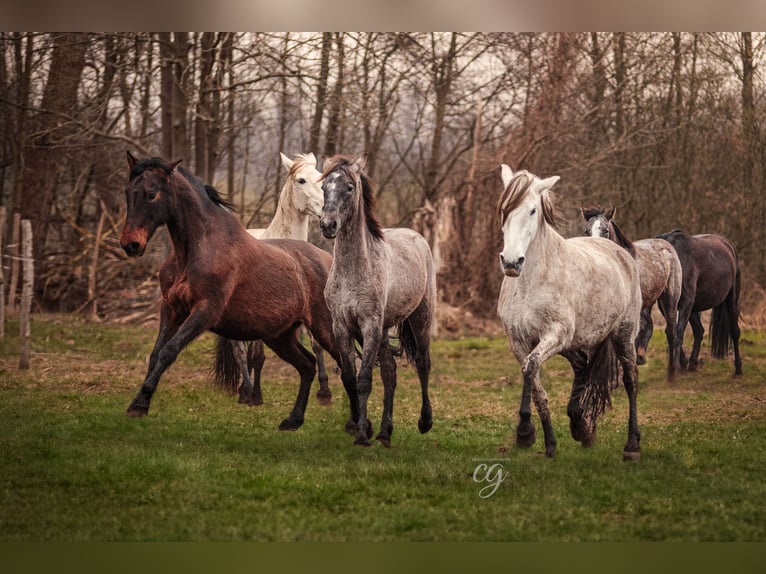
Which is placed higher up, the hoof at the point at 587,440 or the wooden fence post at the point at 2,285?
the wooden fence post at the point at 2,285

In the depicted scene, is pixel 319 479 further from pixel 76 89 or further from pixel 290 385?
pixel 76 89

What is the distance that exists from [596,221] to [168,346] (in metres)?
3.38

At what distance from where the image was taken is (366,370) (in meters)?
5.87

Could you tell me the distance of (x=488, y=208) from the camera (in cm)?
1081

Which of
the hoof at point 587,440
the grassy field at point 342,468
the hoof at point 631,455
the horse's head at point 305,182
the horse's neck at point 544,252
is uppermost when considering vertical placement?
the horse's head at point 305,182

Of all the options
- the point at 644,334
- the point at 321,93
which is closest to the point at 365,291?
the point at 321,93

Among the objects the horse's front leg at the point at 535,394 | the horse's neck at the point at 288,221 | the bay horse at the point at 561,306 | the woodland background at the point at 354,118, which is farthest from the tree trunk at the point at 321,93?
the horse's front leg at the point at 535,394

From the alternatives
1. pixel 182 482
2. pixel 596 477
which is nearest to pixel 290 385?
pixel 182 482

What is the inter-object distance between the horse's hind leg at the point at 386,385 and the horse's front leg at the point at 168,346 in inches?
44.8

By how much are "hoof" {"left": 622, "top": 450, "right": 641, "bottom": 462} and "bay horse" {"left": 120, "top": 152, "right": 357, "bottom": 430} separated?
1.68 m

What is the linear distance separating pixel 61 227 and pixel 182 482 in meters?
4.89

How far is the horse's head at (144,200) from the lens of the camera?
18.6 feet

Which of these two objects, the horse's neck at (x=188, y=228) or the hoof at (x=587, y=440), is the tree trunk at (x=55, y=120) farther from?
the hoof at (x=587, y=440)

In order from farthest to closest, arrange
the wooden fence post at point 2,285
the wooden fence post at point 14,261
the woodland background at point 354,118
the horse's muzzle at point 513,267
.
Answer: the wooden fence post at point 14,261, the wooden fence post at point 2,285, the woodland background at point 354,118, the horse's muzzle at point 513,267
